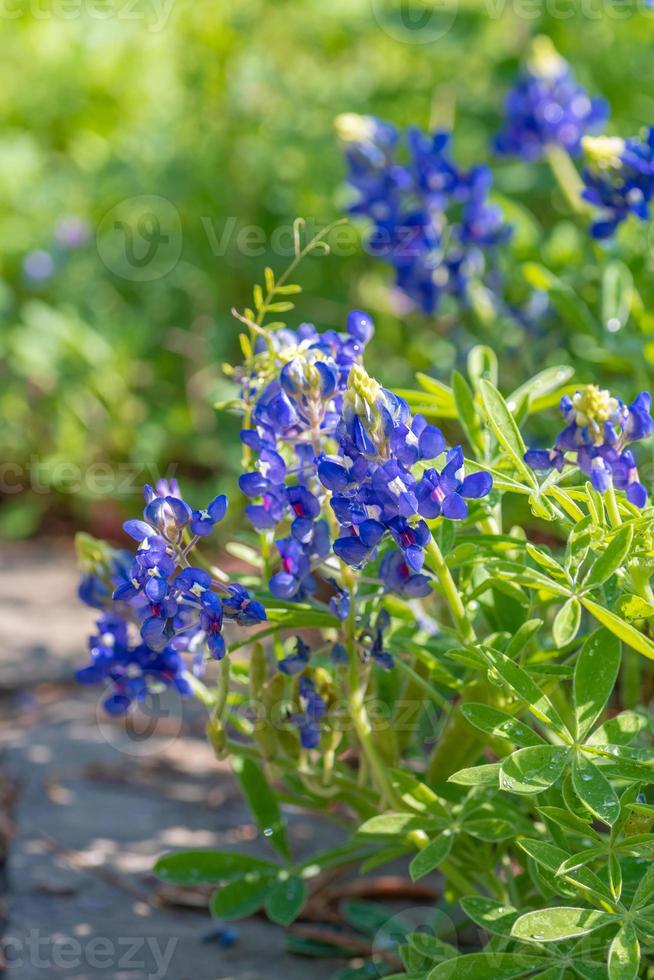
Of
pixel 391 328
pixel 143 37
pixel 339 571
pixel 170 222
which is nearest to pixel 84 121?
pixel 143 37

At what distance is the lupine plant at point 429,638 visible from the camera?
1.27 metres

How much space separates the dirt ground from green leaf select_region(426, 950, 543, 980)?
50 centimetres

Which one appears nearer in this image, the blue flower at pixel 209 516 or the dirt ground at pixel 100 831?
the blue flower at pixel 209 516

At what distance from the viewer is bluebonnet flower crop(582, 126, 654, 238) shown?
1.97 meters

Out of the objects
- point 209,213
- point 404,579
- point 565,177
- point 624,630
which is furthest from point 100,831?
point 209,213

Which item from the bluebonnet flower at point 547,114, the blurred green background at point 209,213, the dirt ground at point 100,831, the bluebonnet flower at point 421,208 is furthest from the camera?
the blurred green background at point 209,213

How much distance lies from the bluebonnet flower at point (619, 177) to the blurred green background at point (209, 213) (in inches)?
46.3

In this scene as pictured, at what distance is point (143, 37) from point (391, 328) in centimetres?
254

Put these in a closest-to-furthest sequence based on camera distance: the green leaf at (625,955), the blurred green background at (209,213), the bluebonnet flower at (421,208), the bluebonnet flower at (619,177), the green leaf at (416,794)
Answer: the green leaf at (625,955), the green leaf at (416,794), the bluebonnet flower at (619,177), the bluebonnet flower at (421,208), the blurred green background at (209,213)

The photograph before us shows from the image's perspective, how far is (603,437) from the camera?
4.48 ft

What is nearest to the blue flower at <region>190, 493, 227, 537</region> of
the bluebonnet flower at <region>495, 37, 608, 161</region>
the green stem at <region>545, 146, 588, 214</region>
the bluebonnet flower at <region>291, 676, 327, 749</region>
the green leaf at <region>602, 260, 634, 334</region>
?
the bluebonnet flower at <region>291, 676, 327, 749</region>

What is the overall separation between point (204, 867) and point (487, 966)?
0.51m

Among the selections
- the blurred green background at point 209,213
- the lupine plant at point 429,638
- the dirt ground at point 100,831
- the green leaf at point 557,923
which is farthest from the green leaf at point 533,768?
the blurred green background at point 209,213

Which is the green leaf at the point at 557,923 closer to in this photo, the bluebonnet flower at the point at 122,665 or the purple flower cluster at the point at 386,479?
the purple flower cluster at the point at 386,479
